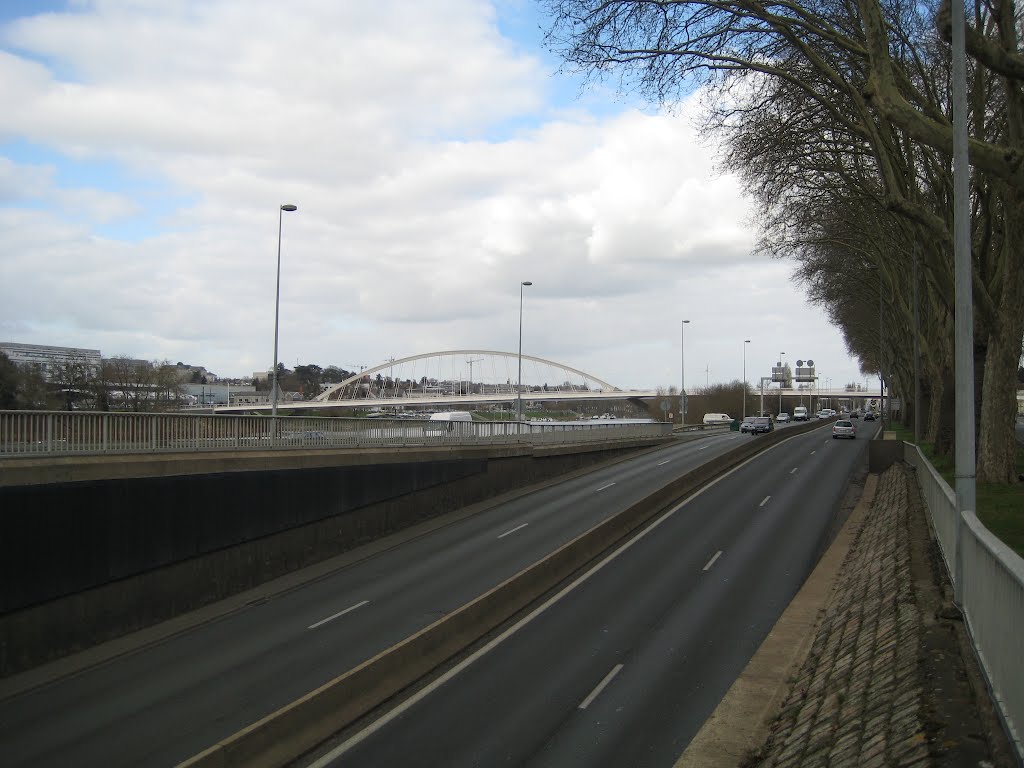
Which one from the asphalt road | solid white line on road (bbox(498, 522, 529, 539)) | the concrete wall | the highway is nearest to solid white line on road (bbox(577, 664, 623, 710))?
the asphalt road

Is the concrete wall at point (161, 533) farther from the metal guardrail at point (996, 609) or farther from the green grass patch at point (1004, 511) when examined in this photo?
the green grass patch at point (1004, 511)

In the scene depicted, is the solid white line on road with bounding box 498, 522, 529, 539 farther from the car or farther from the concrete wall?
the car

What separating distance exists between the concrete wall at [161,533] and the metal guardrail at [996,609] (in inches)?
660

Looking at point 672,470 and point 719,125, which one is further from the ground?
point 719,125

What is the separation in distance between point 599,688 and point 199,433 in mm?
13845

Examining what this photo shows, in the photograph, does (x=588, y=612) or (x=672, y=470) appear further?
(x=672, y=470)

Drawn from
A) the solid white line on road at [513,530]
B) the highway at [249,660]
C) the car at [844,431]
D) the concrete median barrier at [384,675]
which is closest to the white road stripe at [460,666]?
the concrete median barrier at [384,675]

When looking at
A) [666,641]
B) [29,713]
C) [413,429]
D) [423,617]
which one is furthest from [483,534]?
[29,713]

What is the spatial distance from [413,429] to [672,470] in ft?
49.4

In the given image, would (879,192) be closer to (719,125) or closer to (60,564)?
(719,125)

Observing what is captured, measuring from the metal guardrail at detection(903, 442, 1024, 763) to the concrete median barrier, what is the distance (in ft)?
27.0

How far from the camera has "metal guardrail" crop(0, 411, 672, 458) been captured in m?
17.8

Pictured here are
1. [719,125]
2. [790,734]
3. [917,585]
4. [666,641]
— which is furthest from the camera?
[719,125]

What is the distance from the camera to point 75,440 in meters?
18.7
